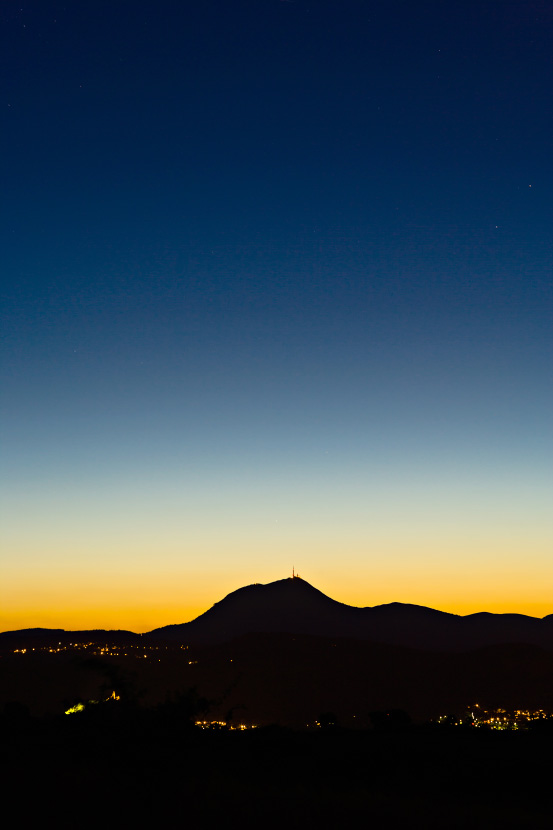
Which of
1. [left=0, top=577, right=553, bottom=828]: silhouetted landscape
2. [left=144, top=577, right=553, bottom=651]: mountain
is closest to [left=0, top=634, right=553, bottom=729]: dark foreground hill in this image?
[left=144, top=577, right=553, bottom=651]: mountain

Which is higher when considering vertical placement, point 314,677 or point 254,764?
point 314,677

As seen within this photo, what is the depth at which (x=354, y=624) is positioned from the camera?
553 feet

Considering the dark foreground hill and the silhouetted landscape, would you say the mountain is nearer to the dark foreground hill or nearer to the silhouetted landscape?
the dark foreground hill

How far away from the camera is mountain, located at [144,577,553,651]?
133 m

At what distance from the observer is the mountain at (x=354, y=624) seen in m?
133

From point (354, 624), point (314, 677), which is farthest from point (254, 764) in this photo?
point (354, 624)

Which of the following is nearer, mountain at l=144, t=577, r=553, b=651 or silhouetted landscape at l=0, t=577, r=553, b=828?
silhouetted landscape at l=0, t=577, r=553, b=828

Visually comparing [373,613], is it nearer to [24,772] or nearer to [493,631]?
[493,631]

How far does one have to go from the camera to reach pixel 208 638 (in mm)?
158250

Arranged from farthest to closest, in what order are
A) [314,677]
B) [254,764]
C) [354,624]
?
[354,624] → [314,677] → [254,764]

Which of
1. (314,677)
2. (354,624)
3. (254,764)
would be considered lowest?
(254,764)

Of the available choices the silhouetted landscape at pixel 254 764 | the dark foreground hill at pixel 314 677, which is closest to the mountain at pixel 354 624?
the dark foreground hill at pixel 314 677

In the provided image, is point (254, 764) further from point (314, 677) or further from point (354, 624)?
point (354, 624)

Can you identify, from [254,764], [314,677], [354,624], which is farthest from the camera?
[354,624]
